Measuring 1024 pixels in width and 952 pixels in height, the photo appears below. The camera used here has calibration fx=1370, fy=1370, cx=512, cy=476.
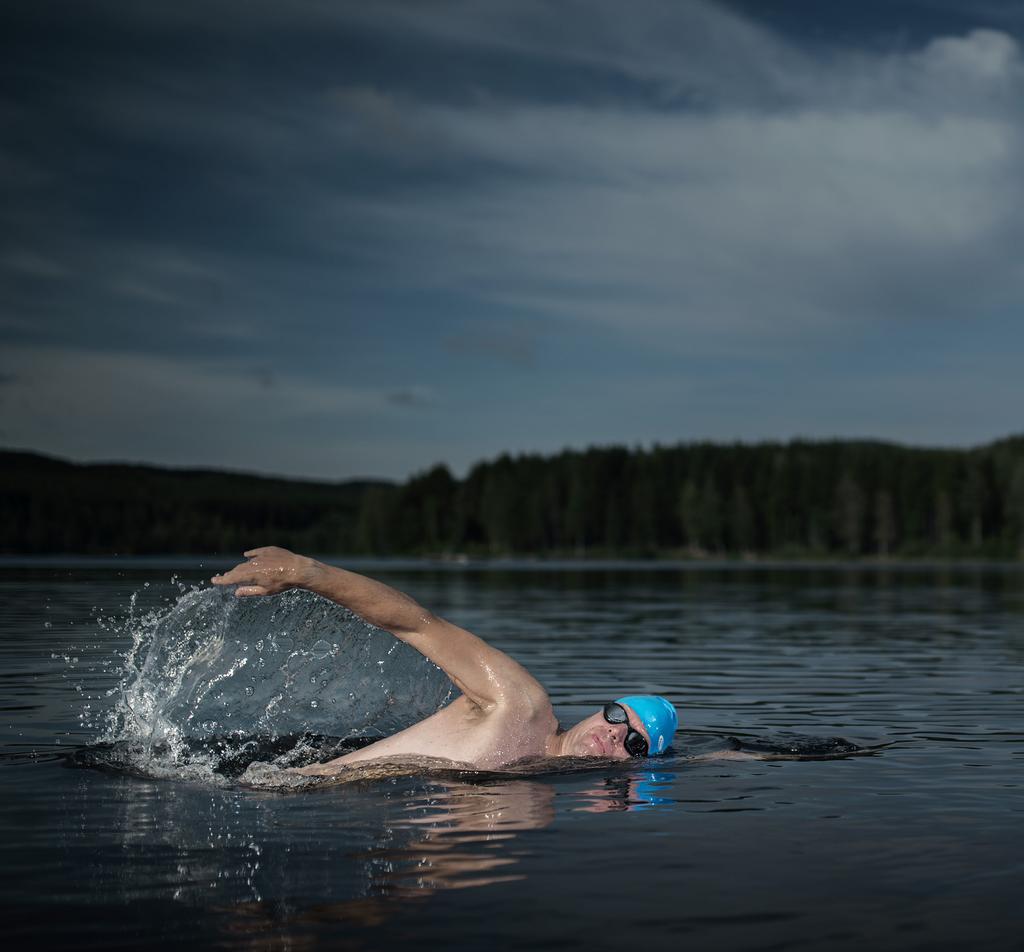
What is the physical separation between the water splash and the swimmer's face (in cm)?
320

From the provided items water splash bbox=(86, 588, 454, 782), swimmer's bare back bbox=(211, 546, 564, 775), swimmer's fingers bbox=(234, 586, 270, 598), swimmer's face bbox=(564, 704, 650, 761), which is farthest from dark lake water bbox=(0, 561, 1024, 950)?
swimmer's fingers bbox=(234, 586, 270, 598)

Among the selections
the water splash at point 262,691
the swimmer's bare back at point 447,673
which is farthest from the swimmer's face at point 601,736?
the water splash at point 262,691

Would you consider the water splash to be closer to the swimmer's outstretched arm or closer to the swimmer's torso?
the swimmer's torso

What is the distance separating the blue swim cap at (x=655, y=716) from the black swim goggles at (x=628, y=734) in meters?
0.07

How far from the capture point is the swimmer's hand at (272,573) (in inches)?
371

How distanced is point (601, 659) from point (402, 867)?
1853cm

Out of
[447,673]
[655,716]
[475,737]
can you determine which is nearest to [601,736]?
[655,716]

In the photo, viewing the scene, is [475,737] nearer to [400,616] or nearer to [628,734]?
[628,734]

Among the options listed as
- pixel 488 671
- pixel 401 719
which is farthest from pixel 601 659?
pixel 488 671

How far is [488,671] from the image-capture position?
10.8 meters

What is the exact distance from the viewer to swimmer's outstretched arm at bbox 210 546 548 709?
9.46 meters

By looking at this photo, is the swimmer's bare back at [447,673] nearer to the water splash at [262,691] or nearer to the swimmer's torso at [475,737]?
the swimmer's torso at [475,737]

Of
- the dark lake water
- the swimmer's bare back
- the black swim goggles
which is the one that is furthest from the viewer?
the black swim goggles

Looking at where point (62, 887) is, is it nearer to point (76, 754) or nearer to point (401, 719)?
point (76, 754)
